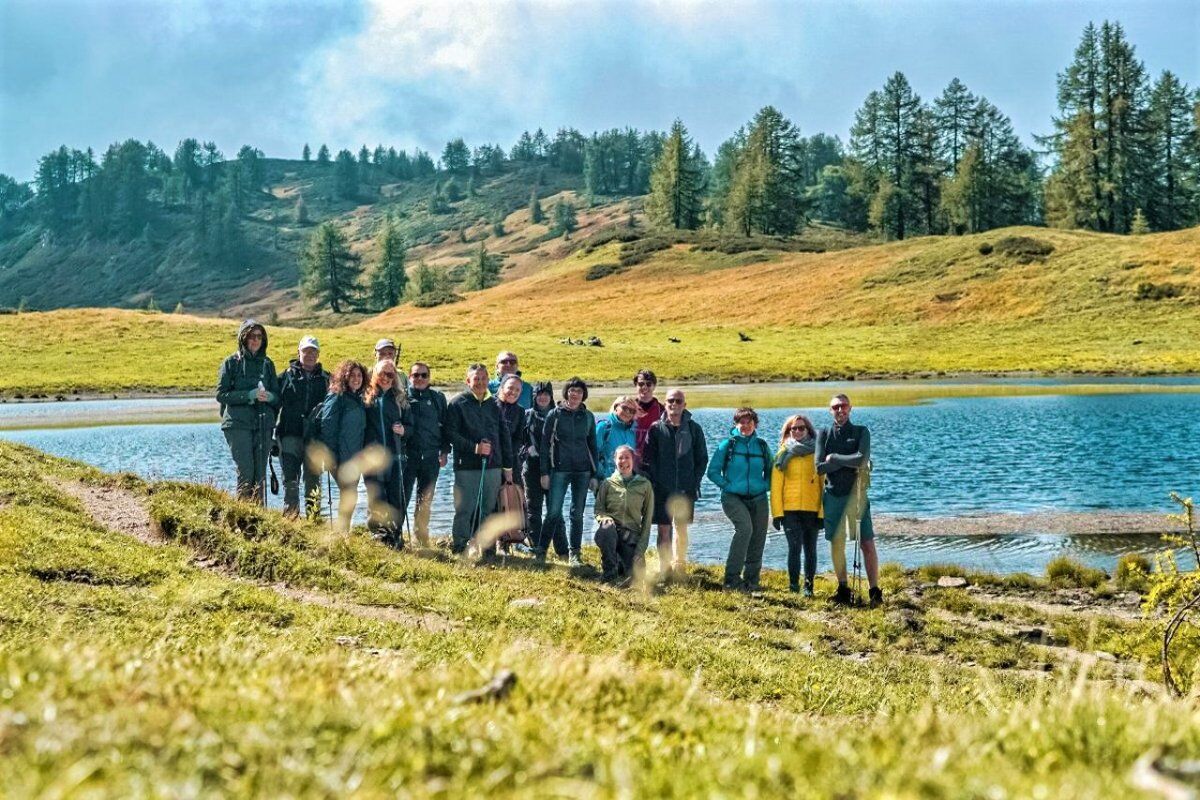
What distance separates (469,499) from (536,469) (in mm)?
1325

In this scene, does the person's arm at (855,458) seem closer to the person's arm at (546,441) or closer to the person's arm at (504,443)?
the person's arm at (546,441)

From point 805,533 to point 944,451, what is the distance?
1811cm

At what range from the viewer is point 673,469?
15.0 meters

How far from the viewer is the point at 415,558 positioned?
13.4 meters

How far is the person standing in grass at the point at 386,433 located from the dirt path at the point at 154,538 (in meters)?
2.79

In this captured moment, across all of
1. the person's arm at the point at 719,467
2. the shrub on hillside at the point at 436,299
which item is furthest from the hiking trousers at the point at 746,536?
the shrub on hillside at the point at 436,299

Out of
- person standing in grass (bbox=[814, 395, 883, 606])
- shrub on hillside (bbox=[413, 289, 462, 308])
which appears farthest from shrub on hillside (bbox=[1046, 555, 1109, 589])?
shrub on hillside (bbox=[413, 289, 462, 308])

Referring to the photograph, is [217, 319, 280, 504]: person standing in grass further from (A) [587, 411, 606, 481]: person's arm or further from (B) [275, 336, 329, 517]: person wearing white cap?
(A) [587, 411, 606, 481]: person's arm

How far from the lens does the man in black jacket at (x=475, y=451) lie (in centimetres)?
1488

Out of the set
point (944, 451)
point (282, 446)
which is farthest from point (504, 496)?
point (944, 451)

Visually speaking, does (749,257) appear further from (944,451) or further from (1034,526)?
(1034,526)

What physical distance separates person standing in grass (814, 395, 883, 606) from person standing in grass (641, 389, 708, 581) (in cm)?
195

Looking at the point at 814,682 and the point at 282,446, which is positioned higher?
the point at 282,446

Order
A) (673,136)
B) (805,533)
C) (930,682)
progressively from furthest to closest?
(673,136), (805,533), (930,682)
